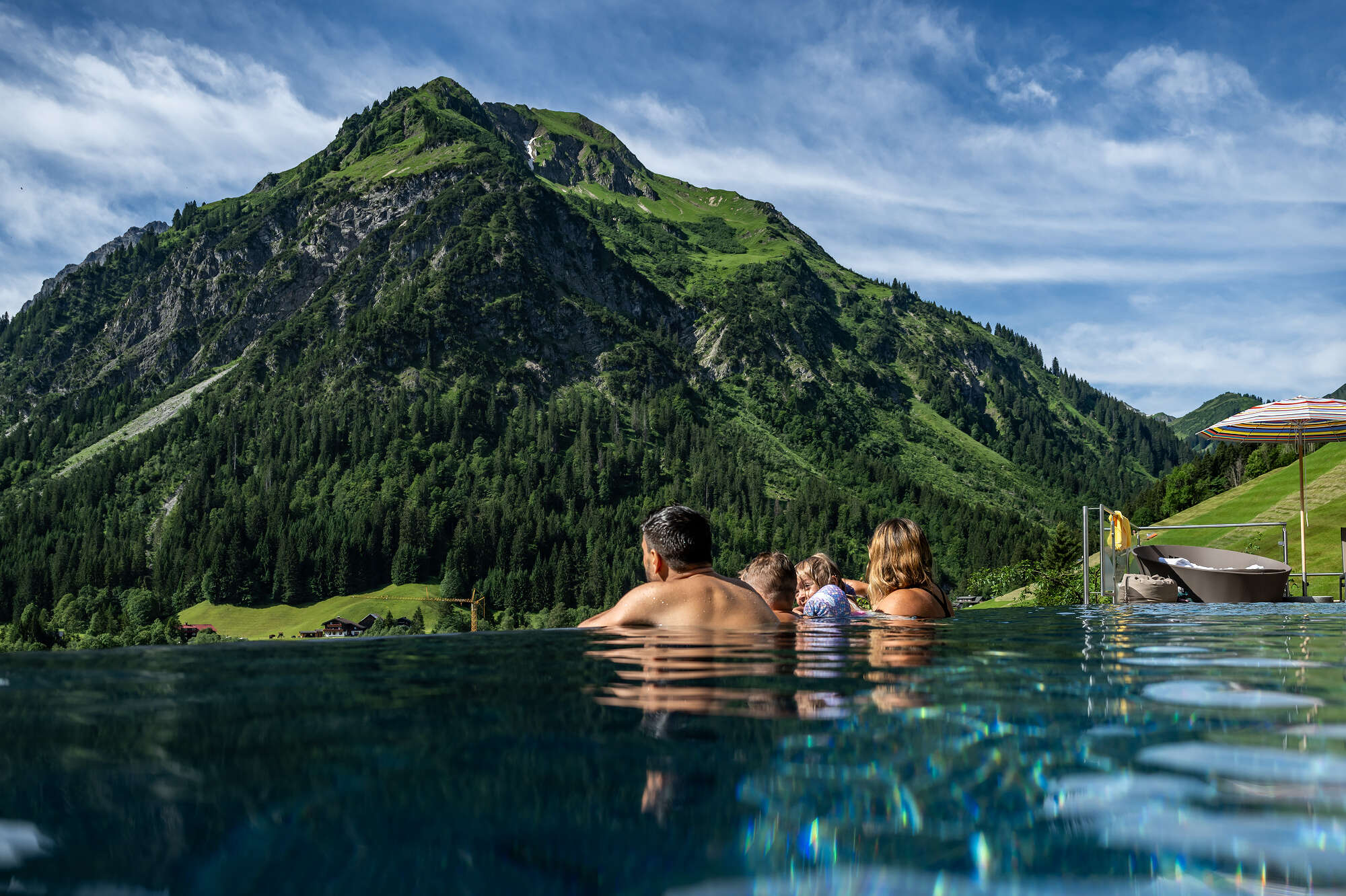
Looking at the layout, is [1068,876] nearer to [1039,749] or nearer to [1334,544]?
[1039,749]

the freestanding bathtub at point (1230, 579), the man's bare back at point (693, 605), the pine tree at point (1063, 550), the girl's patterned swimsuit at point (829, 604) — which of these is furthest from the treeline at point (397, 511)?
the man's bare back at point (693, 605)

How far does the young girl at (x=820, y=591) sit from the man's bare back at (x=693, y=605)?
2.20 m

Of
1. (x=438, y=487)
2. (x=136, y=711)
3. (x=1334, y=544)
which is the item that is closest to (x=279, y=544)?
(x=438, y=487)

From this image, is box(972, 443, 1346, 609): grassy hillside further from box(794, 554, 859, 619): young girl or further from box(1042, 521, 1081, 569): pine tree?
box(794, 554, 859, 619): young girl

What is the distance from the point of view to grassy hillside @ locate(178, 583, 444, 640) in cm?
13425

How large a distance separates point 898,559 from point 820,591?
0.95 metres

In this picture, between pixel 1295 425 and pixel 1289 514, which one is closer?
pixel 1295 425

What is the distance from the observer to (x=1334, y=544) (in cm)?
3100

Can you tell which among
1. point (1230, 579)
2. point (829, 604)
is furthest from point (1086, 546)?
point (829, 604)

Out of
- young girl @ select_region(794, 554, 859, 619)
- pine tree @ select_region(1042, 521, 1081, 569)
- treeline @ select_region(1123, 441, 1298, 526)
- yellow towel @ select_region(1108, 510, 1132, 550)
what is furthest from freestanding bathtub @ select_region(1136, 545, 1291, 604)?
treeline @ select_region(1123, 441, 1298, 526)

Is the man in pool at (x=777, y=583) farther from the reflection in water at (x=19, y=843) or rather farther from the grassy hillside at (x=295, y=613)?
the grassy hillside at (x=295, y=613)

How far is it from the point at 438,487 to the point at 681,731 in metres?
177

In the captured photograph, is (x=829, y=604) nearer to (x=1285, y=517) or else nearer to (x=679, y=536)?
(x=679, y=536)

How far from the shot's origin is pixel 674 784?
217 cm
